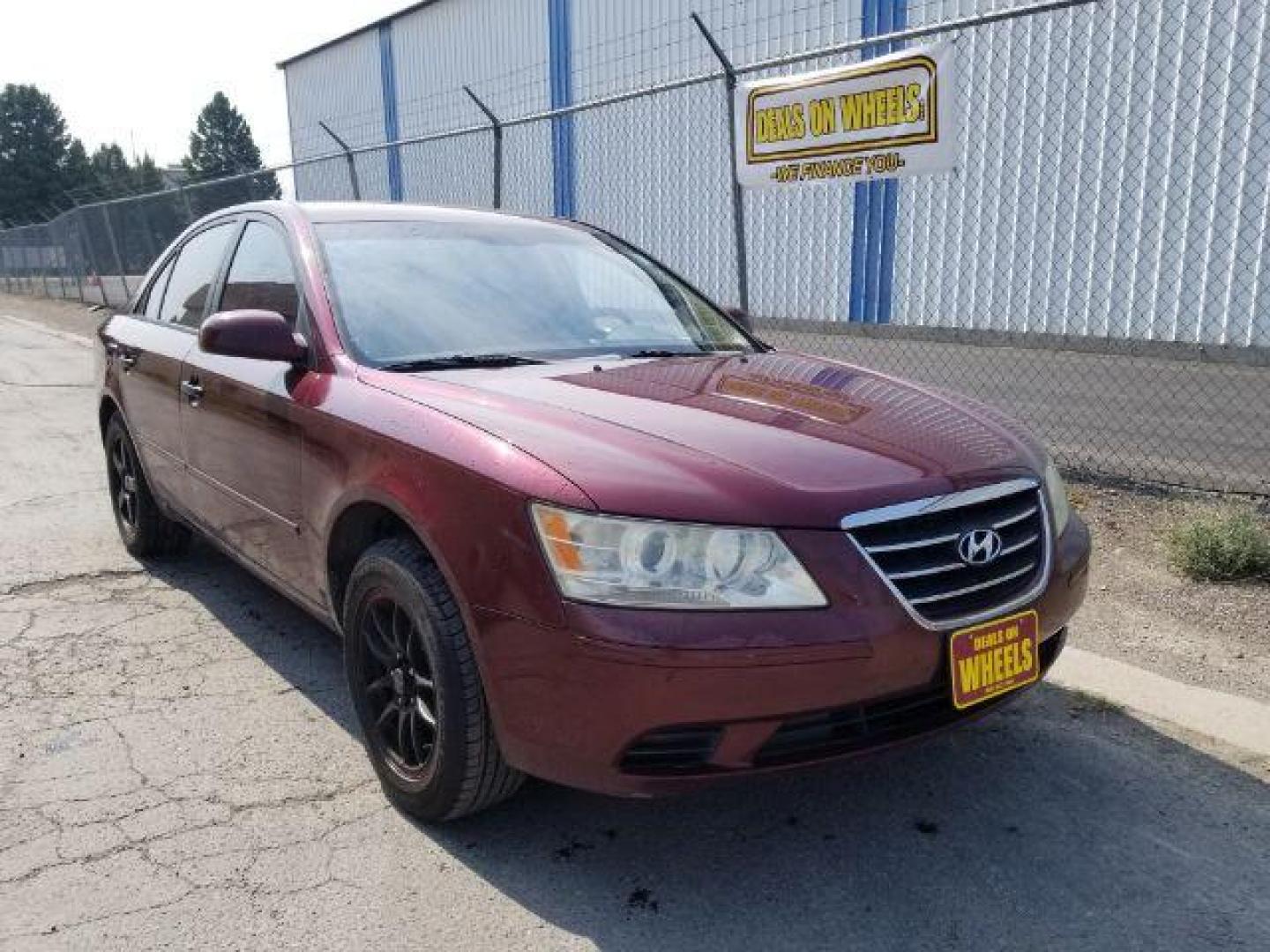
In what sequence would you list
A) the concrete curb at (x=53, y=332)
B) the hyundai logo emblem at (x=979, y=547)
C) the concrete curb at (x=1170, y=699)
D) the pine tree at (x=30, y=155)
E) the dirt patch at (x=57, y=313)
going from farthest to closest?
the pine tree at (x=30, y=155) < the dirt patch at (x=57, y=313) < the concrete curb at (x=53, y=332) < the concrete curb at (x=1170, y=699) < the hyundai logo emblem at (x=979, y=547)

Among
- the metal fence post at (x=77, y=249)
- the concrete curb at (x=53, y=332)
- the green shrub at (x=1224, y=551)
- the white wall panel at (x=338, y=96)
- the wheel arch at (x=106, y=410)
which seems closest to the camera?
the green shrub at (x=1224, y=551)

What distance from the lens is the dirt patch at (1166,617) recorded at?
3.66 metres

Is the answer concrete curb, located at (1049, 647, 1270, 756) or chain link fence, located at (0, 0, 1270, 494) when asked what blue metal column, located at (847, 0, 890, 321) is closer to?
chain link fence, located at (0, 0, 1270, 494)

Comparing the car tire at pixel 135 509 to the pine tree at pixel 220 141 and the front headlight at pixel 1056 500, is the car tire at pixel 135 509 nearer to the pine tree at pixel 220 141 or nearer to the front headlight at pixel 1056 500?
the front headlight at pixel 1056 500

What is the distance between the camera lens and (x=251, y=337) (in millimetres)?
3039

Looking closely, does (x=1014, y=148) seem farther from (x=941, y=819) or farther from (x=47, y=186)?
(x=47, y=186)

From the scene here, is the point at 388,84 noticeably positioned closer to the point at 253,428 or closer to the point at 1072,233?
the point at 1072,233

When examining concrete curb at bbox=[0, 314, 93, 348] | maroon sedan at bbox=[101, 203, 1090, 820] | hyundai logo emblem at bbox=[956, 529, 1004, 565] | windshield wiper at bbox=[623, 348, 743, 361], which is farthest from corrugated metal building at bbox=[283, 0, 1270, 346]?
hyundai logo emblem at bbox=[956, 529, 1004, 565]

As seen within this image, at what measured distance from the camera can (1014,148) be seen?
11055 millimetres

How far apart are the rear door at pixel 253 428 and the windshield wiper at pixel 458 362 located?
0.35 meters

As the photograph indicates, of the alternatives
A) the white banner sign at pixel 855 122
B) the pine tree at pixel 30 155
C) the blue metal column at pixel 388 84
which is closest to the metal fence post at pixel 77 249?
the blue metal column at pixel 388 84

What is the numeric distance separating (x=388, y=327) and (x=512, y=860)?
5.18ft

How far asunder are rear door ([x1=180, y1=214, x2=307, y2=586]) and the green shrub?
3.59 meters

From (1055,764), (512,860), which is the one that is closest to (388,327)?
(512,860)
